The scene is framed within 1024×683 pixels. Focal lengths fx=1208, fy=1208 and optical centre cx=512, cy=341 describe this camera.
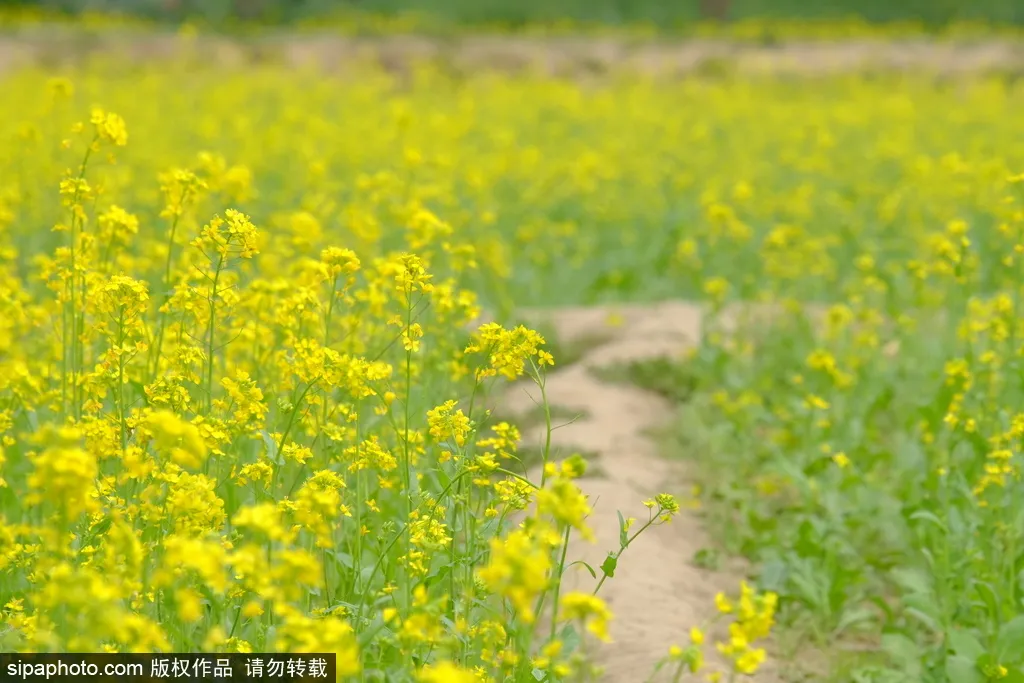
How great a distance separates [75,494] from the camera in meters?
1.81

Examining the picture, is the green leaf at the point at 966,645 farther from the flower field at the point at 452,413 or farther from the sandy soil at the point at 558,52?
the sandy soil at the point at 558,52

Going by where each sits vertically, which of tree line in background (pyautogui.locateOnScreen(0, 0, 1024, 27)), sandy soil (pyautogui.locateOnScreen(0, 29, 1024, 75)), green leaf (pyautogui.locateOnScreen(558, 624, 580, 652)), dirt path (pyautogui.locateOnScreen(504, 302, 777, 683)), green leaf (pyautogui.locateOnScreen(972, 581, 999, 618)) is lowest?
green leaf (pyautogui.locateOnScreen(558, 624, 580, 652))

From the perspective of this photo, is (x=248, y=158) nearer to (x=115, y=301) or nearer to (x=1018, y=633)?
(x=115, y=301)

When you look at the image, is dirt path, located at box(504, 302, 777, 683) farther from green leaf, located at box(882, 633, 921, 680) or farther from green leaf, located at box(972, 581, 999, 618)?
green leaf, located at box(972, 581, 999, 618)

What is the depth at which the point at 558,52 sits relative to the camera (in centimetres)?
1927

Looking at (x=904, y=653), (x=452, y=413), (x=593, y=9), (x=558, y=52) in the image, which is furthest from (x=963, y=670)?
(x=593, y=9)

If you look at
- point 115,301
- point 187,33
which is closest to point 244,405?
point 115,301

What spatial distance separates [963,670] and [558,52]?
55.9ft

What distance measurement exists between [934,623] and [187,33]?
16637mm

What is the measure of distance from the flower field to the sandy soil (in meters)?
8.97

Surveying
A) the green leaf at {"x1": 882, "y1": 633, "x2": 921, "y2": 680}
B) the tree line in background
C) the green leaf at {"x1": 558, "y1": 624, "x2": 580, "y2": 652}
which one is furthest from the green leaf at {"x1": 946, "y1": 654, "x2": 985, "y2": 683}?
the tree line in background

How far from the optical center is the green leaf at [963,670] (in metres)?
3.13

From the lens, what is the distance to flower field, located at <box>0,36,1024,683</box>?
91.1 inches

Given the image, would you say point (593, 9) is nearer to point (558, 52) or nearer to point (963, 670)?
point (558, 52)
